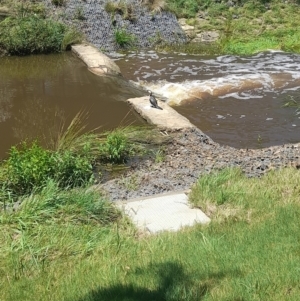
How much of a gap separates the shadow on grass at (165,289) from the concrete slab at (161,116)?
14.0ft

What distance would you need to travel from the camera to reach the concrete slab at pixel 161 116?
8094 mm

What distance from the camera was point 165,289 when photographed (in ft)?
12.0

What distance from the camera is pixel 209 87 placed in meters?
11.2

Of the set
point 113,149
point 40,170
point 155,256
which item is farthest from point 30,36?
point 155,256

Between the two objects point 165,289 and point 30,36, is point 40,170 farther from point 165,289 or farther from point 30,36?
point 30,36

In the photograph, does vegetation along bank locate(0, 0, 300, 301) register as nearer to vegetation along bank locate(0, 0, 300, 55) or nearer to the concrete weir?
the concrete weir

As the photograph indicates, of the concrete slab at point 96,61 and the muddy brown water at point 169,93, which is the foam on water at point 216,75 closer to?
the muddy brown water at point 169,93

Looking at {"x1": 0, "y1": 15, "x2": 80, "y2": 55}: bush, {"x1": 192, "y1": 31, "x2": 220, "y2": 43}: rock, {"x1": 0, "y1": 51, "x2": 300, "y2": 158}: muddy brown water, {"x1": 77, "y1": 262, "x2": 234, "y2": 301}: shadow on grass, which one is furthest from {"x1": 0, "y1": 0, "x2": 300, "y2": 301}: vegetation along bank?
{"x1": 192, "y1": 31, "x2": 220, "y2": 43}: rock

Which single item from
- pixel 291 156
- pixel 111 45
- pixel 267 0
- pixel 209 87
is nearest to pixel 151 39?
pixel 111 45

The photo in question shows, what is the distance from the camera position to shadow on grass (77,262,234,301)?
3.55 metres

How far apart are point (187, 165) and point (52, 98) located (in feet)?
13.1

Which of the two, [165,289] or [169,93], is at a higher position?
[165,289]

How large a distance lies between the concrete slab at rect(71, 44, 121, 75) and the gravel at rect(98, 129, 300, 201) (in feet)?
13.9

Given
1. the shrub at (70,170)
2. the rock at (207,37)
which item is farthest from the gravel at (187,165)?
the rock at (207,37)
